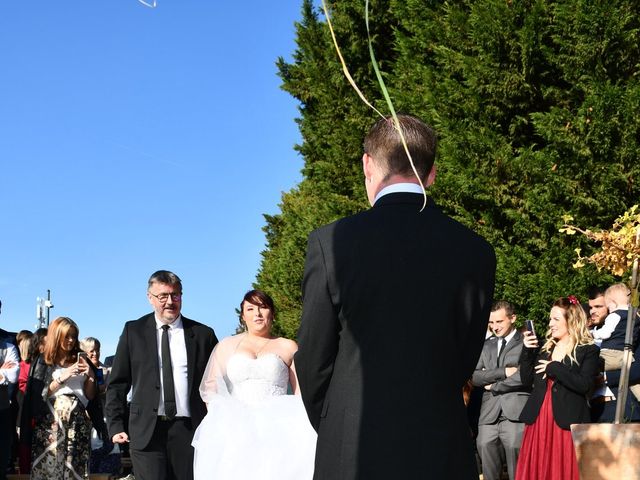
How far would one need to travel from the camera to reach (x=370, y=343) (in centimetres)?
296

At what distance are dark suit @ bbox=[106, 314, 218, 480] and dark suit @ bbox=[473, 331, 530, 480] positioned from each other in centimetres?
342

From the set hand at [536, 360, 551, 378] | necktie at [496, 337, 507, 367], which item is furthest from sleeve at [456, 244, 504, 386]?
necktie at [496, 337, 507, 367]

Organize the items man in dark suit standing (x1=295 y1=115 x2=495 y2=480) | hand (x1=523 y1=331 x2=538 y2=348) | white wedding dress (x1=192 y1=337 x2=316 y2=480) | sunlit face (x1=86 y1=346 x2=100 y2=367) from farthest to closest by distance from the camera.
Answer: sunlit face (x1=86 y1=346 x2=100 y2=367) → hand (x1=523 y1=331 x2=538 y2=348) → white wedding dress (x1=192 y1=337 x2=316 y2=480) → man in dark suit standing (x1=295 y1=115 x2=495 y2=480)

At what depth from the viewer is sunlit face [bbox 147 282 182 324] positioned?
8.10m

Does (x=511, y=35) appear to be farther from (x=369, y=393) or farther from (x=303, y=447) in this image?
(x=369, y=393)

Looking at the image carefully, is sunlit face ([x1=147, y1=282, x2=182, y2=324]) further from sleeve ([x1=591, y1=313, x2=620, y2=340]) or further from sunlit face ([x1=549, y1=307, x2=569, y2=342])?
sleeve ([x1=591, y1=313, x2=620, y2=340])

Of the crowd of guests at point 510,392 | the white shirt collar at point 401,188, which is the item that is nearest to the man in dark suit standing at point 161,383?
the crowd of guests at point 510,392

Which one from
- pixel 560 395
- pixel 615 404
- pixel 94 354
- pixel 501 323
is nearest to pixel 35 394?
pixel 94 354

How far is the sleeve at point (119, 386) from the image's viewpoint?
8008 millimetres

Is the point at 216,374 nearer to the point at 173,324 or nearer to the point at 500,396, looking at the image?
the point at 173,324

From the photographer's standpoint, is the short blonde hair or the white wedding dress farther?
the short blonde hair

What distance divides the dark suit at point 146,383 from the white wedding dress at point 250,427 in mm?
169

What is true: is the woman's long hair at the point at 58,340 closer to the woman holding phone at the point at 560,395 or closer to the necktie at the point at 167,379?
the necktie at the point at 167,379

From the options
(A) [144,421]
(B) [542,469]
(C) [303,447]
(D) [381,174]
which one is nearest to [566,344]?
(B) [542,469]
